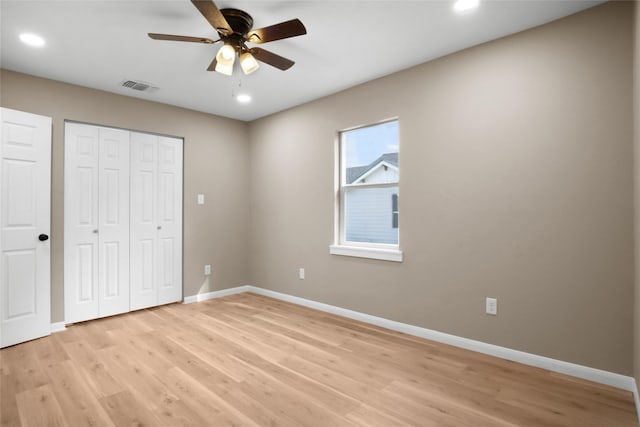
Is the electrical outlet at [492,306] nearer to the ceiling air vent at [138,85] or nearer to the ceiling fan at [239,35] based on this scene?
the ceiling fan at [239,35]

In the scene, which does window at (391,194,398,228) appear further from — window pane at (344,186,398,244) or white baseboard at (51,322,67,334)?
white baseboard at (51,322,67,334)

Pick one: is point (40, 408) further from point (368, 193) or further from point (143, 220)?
point (368, 193)

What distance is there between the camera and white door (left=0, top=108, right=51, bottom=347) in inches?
116

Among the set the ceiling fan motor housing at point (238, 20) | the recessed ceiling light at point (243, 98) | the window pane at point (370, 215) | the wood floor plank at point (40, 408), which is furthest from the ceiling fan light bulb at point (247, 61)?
the wood floor plank at point (40, 408)

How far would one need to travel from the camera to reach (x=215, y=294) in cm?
463

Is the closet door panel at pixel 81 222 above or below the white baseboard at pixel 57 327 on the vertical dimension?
above

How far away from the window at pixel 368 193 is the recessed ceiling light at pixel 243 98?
4.04ft

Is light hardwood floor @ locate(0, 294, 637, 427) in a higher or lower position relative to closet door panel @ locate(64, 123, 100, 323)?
lower

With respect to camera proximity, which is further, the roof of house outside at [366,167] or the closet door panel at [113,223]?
the closet door panel at [113,223]

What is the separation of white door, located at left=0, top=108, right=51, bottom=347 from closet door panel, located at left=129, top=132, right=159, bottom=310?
84 centimetres

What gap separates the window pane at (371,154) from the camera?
11.4 feet

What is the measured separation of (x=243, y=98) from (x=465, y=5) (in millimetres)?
2615

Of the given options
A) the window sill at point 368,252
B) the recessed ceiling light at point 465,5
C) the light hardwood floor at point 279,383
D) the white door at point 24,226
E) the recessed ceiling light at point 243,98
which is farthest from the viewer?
the recessed ceiling light at point 243,98

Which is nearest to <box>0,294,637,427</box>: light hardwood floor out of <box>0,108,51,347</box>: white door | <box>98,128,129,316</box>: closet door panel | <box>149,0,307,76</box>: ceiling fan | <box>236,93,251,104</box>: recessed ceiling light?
<box>0,108,51,347</box>: white door
